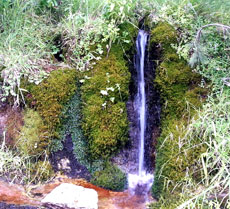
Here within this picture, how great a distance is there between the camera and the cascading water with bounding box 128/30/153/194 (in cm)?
330

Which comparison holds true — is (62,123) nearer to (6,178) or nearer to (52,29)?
(6,178)

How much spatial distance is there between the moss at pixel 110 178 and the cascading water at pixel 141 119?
0.44ft

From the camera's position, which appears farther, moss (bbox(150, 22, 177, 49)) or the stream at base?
moss (bbox(150, 22, 177, 49))

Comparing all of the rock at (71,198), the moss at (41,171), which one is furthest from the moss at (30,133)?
the rock at (71,198)

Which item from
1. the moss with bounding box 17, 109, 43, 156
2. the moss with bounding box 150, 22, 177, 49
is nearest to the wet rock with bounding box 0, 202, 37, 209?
the moss with bounding box 17, 109, 43, 156

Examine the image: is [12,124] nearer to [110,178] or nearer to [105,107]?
[105,107]

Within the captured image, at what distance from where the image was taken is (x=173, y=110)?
3.36 metres

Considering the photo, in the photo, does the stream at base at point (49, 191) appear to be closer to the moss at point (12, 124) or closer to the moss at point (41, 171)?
the moss at point (41, 171)

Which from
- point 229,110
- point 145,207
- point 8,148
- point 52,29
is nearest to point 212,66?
point 229,110

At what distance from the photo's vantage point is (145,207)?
2875mm

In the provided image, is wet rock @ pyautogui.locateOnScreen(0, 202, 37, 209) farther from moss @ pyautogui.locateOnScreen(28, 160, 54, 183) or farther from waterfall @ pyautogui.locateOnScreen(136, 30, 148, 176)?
waterfall @ pyautogui.locateOnScreen(136, 30, 148, 176)

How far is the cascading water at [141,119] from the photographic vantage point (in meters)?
3.30

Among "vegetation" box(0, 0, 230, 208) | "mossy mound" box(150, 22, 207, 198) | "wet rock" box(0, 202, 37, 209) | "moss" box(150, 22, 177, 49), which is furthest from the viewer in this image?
"moss" box(150, 22, 177, 49)

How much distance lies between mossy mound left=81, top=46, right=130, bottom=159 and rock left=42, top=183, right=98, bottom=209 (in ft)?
2.08
